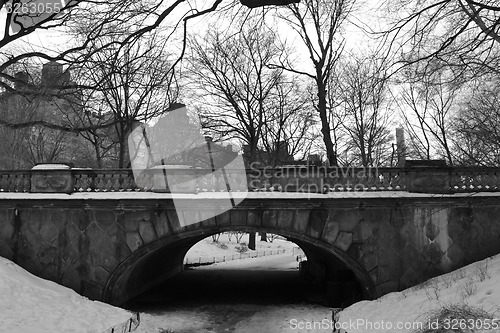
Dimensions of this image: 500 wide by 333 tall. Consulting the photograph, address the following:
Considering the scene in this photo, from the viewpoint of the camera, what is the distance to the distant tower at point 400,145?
28312mm

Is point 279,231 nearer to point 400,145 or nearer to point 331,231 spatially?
point 331,231

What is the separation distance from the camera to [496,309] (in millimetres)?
7184

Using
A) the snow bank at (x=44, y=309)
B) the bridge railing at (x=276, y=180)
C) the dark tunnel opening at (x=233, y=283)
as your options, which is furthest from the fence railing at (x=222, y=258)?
the snow bank at (x=44, y=309)

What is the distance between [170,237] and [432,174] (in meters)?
8.46

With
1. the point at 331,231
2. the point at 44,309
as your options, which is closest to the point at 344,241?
the point at 331,231

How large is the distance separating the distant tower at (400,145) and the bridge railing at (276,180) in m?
15.9

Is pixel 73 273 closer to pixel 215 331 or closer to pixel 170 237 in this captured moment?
pixel 170 237

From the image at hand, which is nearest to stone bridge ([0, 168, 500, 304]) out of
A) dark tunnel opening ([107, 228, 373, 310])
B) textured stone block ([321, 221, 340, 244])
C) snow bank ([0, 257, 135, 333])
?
textured stone block ([321, 221, 340, 244])

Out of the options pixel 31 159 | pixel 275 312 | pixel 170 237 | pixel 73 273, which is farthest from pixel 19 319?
pixel 31 159

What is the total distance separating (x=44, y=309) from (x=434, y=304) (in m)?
9.42

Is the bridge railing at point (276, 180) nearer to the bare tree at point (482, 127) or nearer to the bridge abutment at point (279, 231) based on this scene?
the bridge abutment at point (279, 231)

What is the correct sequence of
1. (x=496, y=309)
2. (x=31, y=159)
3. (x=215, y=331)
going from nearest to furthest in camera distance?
(x=496, y=309) < (x=215, y=331) < (x=31, y=159)

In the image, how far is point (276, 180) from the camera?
497 inches

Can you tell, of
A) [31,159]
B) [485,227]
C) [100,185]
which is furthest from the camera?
[31,159]
